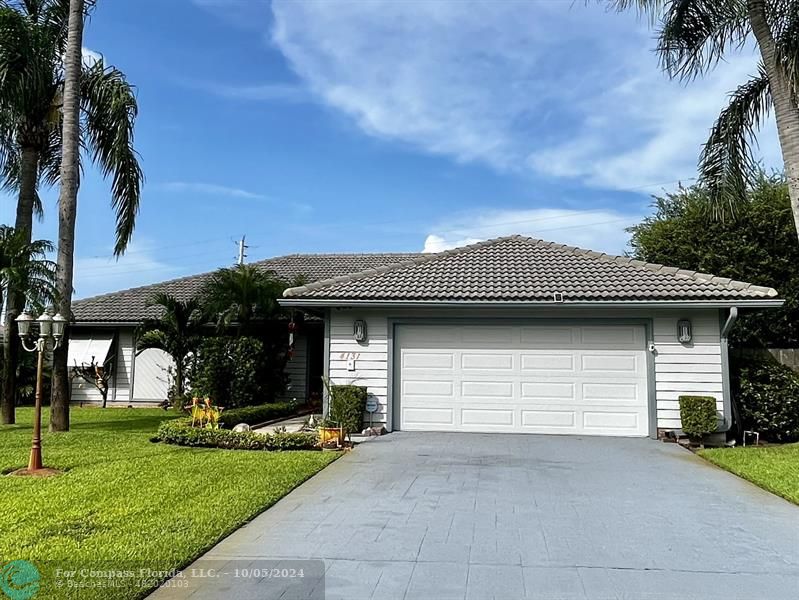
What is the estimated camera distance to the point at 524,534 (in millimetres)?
5004

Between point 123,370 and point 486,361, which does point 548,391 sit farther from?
point 123,370

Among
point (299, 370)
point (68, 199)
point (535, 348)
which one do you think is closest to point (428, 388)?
point (535, 348)

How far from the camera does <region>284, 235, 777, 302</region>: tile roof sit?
34.6 ft

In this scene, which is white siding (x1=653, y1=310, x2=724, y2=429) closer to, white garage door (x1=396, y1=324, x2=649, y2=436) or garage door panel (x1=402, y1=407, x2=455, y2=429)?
white garage door (x1=396, y1=324, x2=649, y2=436)

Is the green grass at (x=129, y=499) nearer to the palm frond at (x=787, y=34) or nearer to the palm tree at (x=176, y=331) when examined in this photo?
the palm tree at (x=176, y=331)

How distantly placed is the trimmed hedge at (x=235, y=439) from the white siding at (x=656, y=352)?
185 cm

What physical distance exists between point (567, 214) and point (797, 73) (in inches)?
590

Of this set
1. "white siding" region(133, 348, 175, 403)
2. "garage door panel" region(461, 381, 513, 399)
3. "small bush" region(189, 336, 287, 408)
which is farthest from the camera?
"white siding" region(133, 348, 175, 403)

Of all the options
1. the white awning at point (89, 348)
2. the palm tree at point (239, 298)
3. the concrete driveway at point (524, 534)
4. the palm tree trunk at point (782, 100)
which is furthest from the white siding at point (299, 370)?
the palm tree trunk at point (782, 100)

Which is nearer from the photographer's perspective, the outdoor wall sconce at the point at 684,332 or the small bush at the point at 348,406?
the outdoor wall sconce at the point at 684,332

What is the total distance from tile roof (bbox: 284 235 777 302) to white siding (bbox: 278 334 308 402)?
16.1 ft

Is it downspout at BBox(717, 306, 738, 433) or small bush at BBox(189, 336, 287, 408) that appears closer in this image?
downspout at BBox(717, 306, 738, 433)

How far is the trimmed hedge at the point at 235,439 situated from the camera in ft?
30.0

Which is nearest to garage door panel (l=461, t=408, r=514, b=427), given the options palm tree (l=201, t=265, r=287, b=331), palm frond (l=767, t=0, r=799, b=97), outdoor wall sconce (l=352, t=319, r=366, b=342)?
outdoor wall sconce (l=352, t=319, r=366, b=342)
